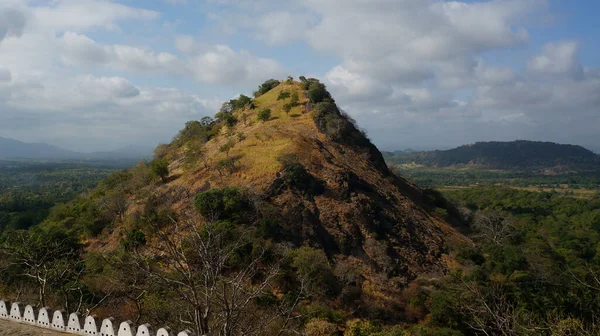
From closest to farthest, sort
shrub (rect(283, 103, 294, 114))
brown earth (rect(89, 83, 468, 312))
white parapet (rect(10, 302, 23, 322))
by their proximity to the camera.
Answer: white parapet (rect(10, 302, 23, 322)) → brown earth (rect(89, 83, 468, 312)) → shrub (rect(283, 103, 294, 114))

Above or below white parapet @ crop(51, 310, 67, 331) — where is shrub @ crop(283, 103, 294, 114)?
above

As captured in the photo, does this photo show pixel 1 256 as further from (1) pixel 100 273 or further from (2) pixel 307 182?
(2) pixel 307 182

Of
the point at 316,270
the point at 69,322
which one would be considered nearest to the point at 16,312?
the point at 69,322

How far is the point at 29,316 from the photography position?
11.5 meters

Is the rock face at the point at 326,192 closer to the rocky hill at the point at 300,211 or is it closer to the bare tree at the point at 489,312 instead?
the rocky hill at the point at 300,211

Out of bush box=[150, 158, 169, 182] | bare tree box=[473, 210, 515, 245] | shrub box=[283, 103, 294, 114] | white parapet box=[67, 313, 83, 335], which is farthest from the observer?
shrub box=[283, 103, 294, 114]

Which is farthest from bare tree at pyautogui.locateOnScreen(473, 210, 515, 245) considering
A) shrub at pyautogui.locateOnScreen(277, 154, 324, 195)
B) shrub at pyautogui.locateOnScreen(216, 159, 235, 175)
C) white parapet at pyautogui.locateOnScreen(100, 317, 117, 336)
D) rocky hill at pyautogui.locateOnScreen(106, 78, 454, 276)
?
white parapet at pyautogui.locateOnScreen(100, 317, 117, 336)

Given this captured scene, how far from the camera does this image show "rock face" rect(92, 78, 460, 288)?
28062 mm

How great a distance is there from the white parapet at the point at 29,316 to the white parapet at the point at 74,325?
159cm

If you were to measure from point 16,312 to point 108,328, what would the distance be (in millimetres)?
4102

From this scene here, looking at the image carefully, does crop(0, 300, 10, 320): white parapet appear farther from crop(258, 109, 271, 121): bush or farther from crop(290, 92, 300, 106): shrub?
crop(290, 92, 300, 106): shrub

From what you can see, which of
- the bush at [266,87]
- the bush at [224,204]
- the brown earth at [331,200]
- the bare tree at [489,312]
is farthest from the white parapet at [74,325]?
the bush at [266,87]

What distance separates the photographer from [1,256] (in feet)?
79.3

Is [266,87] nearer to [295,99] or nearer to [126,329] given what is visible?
[295,99]
